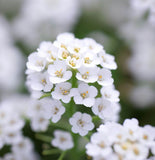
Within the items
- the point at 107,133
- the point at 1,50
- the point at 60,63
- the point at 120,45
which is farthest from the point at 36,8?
the point at 107,133

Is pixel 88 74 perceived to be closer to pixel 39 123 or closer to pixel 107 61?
pixel 107 61

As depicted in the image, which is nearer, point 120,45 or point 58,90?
A: point 58,90

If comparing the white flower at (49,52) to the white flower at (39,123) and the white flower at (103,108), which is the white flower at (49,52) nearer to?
the white flower at (103,108)

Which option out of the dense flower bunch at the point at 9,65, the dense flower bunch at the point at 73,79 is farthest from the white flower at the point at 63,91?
the dense flower bunch at the point at 9,65

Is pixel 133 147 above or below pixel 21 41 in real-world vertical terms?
below

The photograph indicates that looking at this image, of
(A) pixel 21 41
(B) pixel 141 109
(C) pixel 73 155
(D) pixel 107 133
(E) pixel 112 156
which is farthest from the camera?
(A) pixel 21 41

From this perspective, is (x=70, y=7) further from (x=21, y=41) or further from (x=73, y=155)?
(x=73, y=155)

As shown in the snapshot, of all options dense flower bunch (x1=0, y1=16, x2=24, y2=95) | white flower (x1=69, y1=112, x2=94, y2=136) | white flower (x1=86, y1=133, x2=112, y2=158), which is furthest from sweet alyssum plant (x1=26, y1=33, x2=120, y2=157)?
Result: dense flower bunch (x1=0, y1=16, x2=24, y2=95)
